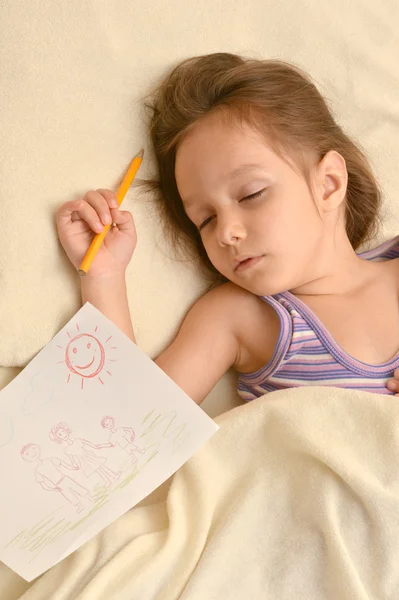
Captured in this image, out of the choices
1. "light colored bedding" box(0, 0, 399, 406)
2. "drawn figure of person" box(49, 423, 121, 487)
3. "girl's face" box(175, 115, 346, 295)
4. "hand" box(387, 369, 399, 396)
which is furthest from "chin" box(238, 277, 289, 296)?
"drawn figure of person" box(49, 423, 121, 487)

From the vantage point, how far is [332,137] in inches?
50.3

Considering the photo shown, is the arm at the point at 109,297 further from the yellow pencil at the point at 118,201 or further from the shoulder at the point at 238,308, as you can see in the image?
the shoulder at the point at 238,308

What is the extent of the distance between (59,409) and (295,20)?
84 cm

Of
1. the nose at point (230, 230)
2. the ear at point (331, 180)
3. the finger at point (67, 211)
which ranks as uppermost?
the finger at point (67, 211)

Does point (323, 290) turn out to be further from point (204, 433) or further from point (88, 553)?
point (88, 553)

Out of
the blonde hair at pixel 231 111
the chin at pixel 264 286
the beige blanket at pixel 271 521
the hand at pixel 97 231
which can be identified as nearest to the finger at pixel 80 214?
the hand at pixel 97 231

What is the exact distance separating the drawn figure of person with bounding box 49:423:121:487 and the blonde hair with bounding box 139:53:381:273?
0.39 metres

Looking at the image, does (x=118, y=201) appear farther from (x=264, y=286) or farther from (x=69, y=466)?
(x=69, y=466)

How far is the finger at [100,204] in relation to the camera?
1095 millimetres

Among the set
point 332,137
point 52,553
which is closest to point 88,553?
point 52,553

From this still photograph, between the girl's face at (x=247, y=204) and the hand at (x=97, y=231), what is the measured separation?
12cm

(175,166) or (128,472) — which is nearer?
(128,472)

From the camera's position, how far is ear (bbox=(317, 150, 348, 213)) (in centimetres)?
121

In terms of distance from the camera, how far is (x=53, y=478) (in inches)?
39.8
